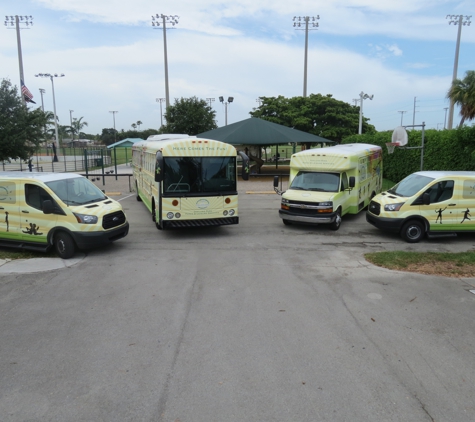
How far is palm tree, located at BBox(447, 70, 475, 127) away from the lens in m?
20.3

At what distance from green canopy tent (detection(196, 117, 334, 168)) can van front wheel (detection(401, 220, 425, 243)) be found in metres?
18.5

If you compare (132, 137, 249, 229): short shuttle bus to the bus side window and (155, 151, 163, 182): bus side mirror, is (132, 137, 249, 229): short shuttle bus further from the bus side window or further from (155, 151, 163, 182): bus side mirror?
the bus side window

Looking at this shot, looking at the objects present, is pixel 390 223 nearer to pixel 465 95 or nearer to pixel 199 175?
pixel 199 175

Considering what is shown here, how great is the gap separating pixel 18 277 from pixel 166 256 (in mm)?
3109

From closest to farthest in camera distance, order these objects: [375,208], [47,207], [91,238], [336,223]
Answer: [47,207] → [91,238] → [375,208] → [336,223]

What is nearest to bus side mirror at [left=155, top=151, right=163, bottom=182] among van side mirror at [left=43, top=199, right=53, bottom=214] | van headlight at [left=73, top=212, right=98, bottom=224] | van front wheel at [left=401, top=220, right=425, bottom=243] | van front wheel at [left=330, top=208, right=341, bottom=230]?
van headlight at [left=73, top=212, right=98, bottom=224]

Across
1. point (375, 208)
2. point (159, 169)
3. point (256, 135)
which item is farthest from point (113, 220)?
point (256, 135)

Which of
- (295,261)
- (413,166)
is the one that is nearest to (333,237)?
(295,261)

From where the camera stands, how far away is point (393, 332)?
573cm

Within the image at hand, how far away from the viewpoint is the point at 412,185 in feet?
38.8

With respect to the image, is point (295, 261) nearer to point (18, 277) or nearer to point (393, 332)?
point (393, 332)

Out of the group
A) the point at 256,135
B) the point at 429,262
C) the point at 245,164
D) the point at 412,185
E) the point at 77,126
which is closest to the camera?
the point at 429,262

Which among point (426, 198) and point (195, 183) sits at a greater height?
point (195, 183)

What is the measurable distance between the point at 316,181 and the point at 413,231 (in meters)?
3.41
